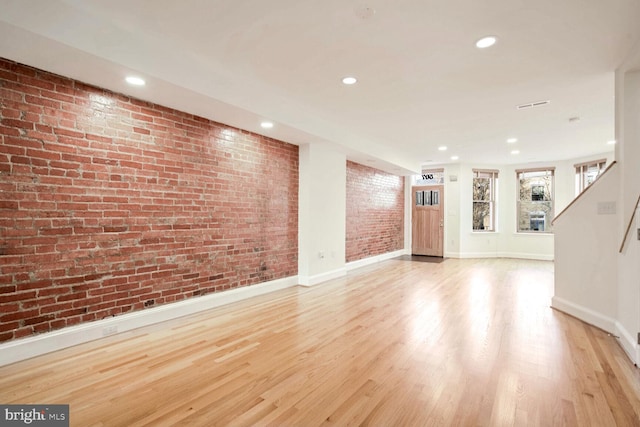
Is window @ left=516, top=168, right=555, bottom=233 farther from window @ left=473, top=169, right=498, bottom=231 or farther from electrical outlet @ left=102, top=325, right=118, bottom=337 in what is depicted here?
electrical outlet @ left=102, top=325, right=118, bottom=337

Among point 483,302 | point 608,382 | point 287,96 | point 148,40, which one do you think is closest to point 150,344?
point 148,40

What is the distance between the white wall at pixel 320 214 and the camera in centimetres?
514

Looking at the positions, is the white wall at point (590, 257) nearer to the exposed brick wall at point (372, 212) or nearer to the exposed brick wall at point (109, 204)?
the exposed brick wall at point (372, 212)

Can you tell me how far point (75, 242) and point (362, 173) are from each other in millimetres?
5573

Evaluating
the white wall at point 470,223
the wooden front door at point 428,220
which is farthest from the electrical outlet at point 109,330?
the white wall at point 470,223

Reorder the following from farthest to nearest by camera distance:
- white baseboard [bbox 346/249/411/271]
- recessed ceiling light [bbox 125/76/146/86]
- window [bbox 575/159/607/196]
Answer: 1. window [bbox 575/159/607/196]
2. white baseboard [bbox 346/249/411/271]
3. recessed ceiling light [bbox 125/76/146/86]

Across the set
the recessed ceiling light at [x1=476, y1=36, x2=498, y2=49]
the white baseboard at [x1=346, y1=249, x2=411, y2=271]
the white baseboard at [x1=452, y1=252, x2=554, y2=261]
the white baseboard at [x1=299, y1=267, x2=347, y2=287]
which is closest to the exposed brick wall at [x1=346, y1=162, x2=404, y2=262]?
the white baseboard at [x1=346, y1=249, x2=411, y2=271]

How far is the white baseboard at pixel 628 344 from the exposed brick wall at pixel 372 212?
4362 mm

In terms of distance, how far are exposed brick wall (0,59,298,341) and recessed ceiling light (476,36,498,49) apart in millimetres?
3026

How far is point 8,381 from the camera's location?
7.04 feet

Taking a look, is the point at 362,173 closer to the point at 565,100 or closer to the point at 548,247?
the point at 565,100

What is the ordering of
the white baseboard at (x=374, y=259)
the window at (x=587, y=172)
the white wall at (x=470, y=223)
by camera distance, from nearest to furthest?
1. the white baseboard at (x=374, y=259)
2. the window at (x=587, y=172)
3. the white wall at (x=470, y=223)

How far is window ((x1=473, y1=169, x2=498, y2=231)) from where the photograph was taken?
8805 mm

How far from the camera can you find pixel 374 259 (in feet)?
24.8
